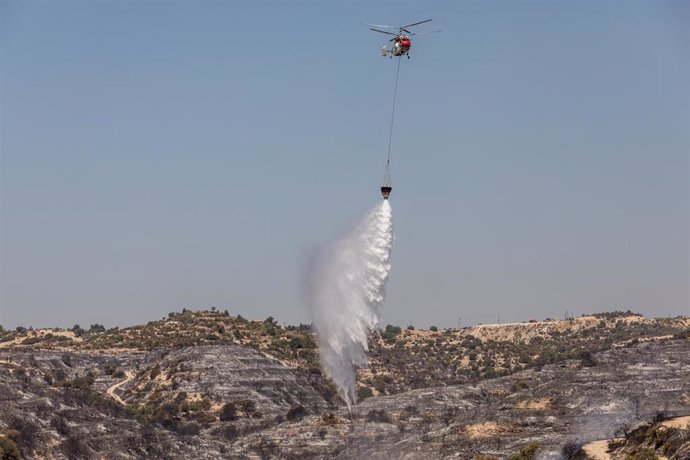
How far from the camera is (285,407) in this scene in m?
159

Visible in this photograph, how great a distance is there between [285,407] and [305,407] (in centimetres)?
333

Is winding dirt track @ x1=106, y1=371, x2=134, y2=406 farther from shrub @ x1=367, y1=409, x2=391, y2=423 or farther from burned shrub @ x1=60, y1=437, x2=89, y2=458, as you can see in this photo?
burned shrub @ x1=60, y1=437, x2=89, y2=458

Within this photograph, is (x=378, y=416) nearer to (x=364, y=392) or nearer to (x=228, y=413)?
(x=228, y=413)

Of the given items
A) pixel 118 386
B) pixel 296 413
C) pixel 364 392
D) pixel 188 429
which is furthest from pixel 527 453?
pixel 118 386

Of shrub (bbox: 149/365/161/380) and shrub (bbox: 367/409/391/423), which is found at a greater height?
shrub (bbox: 149/365/161/380)

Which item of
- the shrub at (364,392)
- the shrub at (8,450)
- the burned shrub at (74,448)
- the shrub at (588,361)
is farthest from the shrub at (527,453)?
the shrub at (364,392)

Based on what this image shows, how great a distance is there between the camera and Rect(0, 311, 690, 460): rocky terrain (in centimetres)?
11400

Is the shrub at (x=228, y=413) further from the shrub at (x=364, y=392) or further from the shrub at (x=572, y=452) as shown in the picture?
the shrub at (x=572, y=452)

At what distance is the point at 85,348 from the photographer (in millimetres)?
193625

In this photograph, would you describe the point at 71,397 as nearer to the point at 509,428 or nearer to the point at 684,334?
the point at 509,428

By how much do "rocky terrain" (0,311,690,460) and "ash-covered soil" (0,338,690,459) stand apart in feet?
0.81

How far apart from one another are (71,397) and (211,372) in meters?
33.6

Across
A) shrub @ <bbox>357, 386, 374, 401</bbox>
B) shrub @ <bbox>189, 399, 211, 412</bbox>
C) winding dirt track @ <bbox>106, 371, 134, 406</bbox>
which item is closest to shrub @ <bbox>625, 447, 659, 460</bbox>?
shrub @ <bbox>189, 399, 211, 412</bbox>

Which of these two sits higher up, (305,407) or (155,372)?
(155,372)
